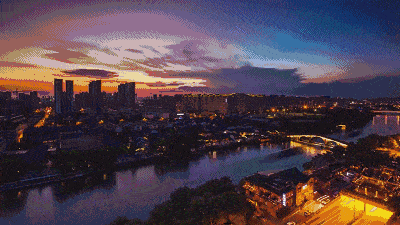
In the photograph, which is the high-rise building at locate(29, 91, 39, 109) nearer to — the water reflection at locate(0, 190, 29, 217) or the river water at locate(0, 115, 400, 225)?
the water reflection at locate(0, 190, 29, 217)

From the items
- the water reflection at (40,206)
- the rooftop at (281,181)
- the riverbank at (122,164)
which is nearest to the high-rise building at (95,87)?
the riverbank at (122,164)

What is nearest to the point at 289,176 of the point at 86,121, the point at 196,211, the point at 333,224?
the point at 333,224

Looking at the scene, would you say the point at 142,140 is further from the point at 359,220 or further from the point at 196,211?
the point at 359,220

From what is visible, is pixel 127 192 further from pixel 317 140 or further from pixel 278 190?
pixel 317 140

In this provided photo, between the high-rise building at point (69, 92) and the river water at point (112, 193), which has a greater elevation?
the high-rise building at point (69, 92)

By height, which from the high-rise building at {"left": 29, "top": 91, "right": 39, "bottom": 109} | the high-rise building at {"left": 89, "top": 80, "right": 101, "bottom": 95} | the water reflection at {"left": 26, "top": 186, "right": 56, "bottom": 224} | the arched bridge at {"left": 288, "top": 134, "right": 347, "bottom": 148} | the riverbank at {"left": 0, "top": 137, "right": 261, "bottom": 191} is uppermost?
the high-rise building at {"left": 89, "top": 80, "right": 101, "bottom": 95}

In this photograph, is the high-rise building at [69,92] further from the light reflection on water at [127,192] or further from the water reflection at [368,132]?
the water reflection at [368,132]

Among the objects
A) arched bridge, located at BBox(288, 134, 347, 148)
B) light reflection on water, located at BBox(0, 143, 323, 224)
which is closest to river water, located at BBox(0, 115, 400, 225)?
light reflection on water, located at BBox(0, 143, 323, 224)

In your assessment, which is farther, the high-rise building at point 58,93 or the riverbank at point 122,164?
the high-rise building at point 58,93
